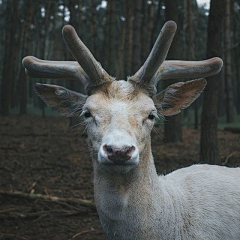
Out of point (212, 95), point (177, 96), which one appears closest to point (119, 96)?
point (177, 96)

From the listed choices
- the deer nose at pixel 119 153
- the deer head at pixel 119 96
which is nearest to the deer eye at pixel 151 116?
the deer head at pixel 119 96

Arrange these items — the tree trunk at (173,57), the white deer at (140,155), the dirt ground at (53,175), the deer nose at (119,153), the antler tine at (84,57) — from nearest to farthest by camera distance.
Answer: the deer nose at (119,153)
the white deer at (140,155)
the antler tine at (84,57)
the dirt ground at (53,175)
the tree trunk at (173,57)

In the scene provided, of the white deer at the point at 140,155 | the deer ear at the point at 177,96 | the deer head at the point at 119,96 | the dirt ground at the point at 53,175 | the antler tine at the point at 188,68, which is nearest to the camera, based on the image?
the deer head at the point at 119,96

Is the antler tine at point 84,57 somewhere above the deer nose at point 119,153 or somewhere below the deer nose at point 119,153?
above

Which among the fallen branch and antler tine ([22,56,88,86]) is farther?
the fallen branch

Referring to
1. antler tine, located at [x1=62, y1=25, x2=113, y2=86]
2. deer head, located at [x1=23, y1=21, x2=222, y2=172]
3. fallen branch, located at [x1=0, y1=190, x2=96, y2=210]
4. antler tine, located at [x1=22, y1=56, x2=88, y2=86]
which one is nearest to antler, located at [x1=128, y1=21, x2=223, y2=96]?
deer head, located at [x1=23, y1=21, x2=222, y2=172]

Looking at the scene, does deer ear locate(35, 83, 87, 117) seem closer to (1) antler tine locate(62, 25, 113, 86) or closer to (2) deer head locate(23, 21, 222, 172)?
(2) deer head locate(23, 21, 222, 172)

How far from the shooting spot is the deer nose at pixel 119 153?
219 centimetres

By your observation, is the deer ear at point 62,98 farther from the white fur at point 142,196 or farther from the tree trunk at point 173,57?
the tree trunk at point 173,57

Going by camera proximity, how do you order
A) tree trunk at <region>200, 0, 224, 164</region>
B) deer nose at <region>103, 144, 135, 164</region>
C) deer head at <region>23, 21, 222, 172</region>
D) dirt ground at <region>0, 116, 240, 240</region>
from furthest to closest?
tree trunk at <region>200, 0, 224, 164</region> → dirt ground at <region>0, 116, 240, 240</region> → deer head at <region>23, 21, 222, 172</region> → deer nose at <region>103, 144, 135, 164</region>

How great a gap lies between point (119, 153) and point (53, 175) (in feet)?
16.7

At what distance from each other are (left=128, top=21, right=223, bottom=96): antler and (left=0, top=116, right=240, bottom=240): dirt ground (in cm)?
57

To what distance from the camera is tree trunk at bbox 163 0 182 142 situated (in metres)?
9.72

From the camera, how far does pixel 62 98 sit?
3283 millimetres
